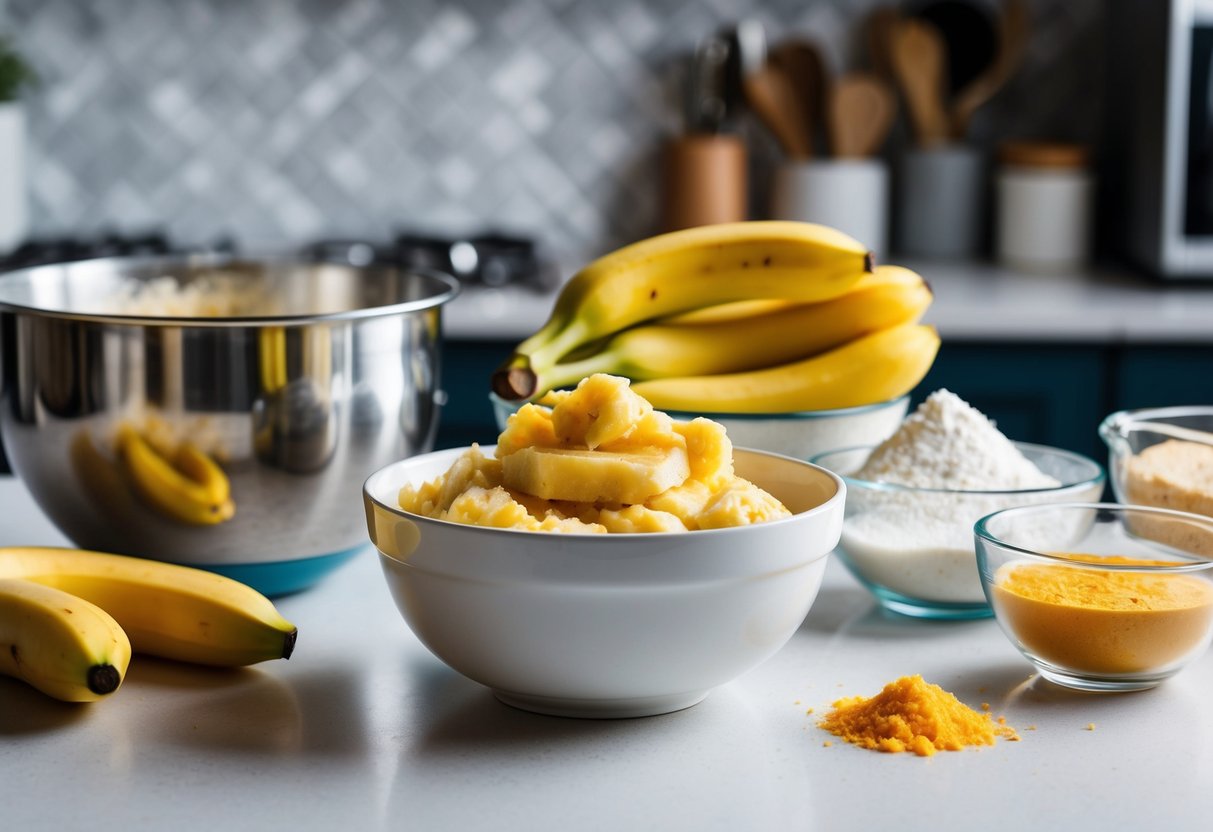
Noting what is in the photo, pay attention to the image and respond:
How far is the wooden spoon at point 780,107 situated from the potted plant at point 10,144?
133cm

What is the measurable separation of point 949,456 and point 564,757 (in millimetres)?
372

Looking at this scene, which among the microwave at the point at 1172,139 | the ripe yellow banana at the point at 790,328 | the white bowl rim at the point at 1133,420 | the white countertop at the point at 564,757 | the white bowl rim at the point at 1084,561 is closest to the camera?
the white countertop at the point at 564,757

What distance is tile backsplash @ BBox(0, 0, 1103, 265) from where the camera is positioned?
8.50 feet

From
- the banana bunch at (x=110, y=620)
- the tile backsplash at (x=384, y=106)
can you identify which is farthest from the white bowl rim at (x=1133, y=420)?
the tile backsplash at (x=384, y=106)

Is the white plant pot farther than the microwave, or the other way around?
the white plant pot

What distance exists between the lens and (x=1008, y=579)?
80 centimetres

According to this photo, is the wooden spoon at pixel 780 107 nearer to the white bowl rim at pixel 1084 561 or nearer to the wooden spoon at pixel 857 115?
the wooden spoon at pixel 857 115

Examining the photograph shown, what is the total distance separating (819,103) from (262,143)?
3.53 ft

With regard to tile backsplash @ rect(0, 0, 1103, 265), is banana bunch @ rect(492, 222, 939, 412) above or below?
below

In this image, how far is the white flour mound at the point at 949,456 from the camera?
0.93m

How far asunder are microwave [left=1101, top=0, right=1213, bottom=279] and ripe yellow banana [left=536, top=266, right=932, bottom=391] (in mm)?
1256

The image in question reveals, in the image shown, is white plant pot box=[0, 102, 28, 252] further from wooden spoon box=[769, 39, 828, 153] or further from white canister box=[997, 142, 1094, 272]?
white canister box=[997, 142, 1094, 272]

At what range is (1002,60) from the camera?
2.53m

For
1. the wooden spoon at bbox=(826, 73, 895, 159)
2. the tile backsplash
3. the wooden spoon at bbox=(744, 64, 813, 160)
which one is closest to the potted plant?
the tile backsplash
